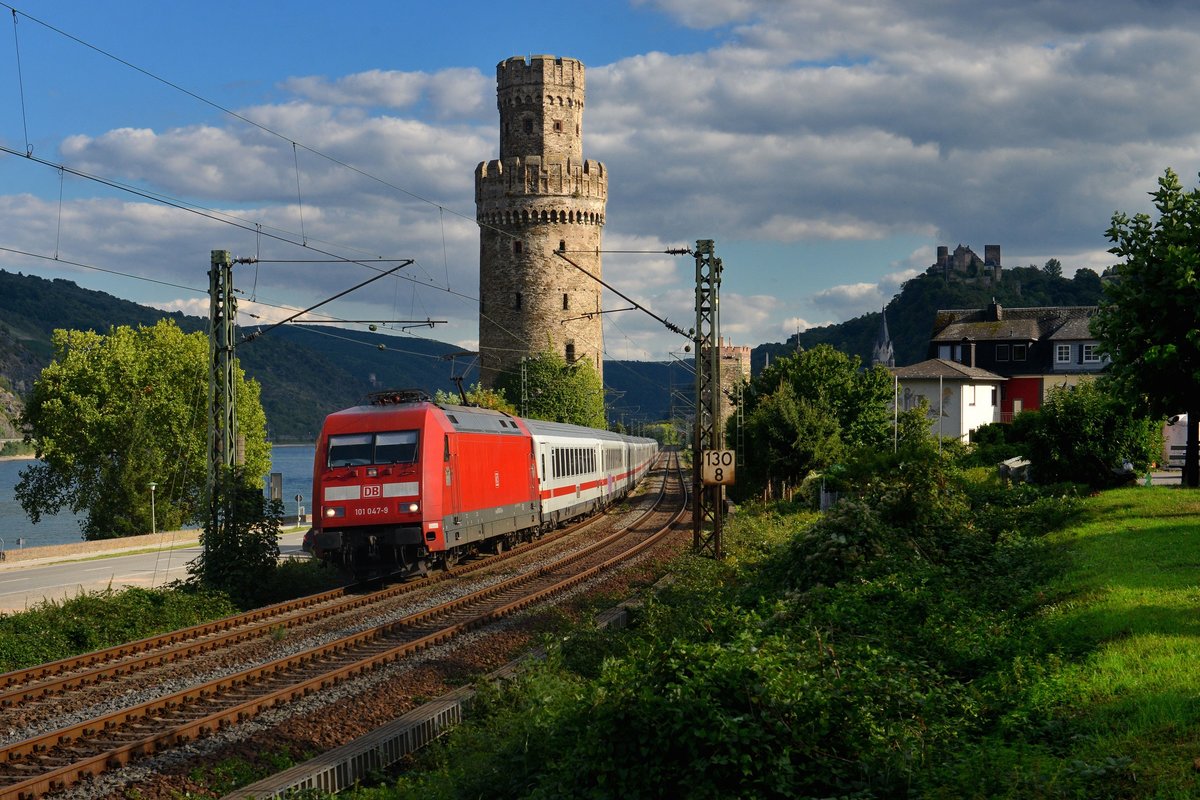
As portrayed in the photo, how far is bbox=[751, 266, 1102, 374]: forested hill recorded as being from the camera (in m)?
142

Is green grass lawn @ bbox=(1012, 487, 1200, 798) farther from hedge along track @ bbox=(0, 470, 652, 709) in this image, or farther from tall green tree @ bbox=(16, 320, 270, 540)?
tall green tree @ bbox=(16, 320, 270, 540)

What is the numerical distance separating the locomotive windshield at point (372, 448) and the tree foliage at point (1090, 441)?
16.2 metres

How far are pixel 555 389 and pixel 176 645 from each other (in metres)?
59.0

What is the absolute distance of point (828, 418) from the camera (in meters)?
44.6

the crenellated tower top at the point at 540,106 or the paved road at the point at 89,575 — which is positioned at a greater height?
the crenellated tower top at the point at 540,106

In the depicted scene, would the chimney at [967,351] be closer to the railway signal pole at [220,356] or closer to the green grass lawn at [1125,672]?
the green grass lawn at [1125,672]

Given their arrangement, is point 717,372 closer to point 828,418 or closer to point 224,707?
point 224,707

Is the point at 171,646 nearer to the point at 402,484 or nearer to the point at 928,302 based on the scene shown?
the point at 402,484

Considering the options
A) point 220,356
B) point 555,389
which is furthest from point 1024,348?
point 220,356

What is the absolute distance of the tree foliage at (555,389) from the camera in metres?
75.2

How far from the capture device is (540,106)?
80.8 m

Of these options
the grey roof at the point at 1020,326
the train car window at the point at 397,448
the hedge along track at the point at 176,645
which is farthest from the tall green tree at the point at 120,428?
the grey roof at the point at 1020,326

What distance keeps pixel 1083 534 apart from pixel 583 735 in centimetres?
1404

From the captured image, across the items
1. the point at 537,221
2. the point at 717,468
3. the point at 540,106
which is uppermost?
the point at 540,106
